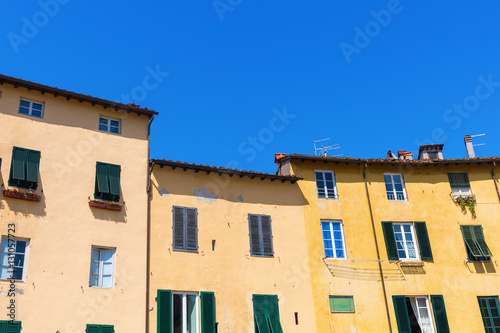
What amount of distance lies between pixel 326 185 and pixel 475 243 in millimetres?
7820

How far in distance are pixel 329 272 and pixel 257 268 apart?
355cm

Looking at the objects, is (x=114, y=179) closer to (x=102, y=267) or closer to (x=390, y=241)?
(x=102, y=267)

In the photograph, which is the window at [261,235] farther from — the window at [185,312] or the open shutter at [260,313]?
the window at [185,312]

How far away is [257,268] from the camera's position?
23.8m

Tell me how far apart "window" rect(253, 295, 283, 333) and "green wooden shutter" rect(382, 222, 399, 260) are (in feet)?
20.8

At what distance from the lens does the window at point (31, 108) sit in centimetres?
2148

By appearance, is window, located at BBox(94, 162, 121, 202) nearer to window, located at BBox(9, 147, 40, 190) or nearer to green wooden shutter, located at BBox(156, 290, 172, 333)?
window, located at BBox(9, 147, 40, 190)

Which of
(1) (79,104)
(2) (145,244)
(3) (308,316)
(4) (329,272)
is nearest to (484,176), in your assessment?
(4) (329,272)

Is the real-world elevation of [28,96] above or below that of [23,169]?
above

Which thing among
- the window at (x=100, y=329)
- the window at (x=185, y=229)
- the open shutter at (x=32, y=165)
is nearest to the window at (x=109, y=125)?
the open shutter at (x=32, y=165)

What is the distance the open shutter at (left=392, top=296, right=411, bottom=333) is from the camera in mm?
24344

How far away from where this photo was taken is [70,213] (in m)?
20.5

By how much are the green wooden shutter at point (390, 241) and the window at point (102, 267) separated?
42.7 ft

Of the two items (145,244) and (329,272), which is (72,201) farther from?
(329,272)
